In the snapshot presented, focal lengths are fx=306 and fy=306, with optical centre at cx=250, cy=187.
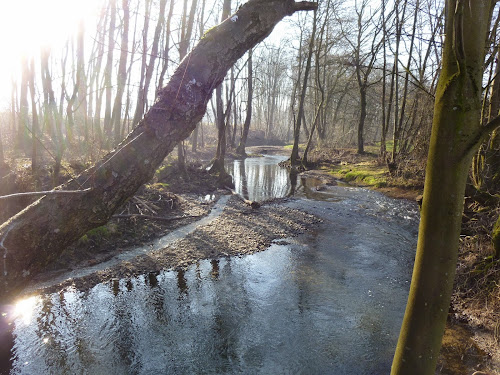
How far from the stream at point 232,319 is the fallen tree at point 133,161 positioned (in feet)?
5.34

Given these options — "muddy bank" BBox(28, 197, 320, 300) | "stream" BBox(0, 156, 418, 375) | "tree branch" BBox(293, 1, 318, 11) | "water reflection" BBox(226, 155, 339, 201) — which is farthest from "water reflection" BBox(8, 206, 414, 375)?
"water reflection" BBox(226, 155, 339, 201)

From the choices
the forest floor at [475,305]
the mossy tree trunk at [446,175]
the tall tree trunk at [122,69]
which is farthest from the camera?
the tall tree trunk at [122,69]

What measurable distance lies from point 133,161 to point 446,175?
257cm

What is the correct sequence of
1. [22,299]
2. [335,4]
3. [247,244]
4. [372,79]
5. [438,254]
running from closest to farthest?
[438,254]
[22,299]
[247,244]
[335,4]
[372,79]

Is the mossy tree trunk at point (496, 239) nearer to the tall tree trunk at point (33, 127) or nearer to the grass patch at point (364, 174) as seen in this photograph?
the grass patch at point (364, 174)

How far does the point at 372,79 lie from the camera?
82.2 ft

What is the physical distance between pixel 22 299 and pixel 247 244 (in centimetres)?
429

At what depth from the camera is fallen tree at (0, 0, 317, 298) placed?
2.52 m

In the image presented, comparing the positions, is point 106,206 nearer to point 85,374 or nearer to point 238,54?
point 85,374

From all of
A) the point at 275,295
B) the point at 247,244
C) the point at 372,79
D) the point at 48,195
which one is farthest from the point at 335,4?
the point at 48,195

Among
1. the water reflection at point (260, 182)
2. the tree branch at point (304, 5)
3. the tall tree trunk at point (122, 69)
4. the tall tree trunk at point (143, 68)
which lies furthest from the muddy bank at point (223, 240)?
the tall tree trunk at point (122, 69)

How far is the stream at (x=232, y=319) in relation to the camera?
3.51 metres

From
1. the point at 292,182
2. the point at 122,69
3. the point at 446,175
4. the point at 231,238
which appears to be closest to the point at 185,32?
the point at 122,69

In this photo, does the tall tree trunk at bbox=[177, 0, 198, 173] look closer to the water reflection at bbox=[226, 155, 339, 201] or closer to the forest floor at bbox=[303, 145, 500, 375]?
the water reflection at bbox=[226, 155, 339, 201]
